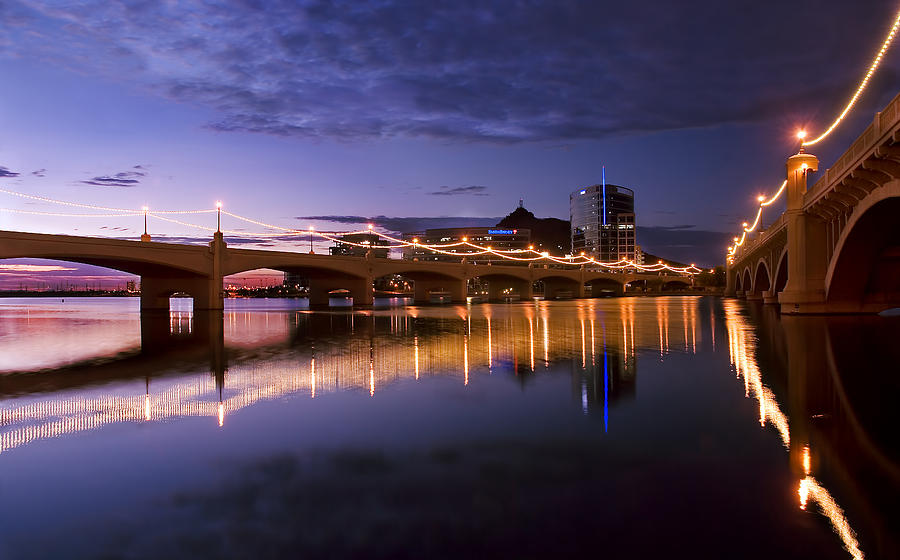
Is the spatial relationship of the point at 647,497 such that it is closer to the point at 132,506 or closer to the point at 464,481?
the point at 464,481

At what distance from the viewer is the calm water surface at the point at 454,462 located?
4.51 m

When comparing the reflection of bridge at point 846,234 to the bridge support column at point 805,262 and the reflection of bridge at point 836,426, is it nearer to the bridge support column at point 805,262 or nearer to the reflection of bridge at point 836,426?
the bridge support column at point 805,262

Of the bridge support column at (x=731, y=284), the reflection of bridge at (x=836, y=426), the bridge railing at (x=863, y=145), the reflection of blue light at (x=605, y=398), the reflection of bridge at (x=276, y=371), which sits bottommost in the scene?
the reflection of bridge at (x=836, y=426)

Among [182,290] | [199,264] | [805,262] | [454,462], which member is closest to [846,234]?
[805,262]

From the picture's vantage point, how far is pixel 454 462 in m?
Result: 6.48

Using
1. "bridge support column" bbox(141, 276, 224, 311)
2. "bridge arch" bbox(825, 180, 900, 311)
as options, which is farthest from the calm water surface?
"bridge support column" bbox(141, 276, 224, 311)

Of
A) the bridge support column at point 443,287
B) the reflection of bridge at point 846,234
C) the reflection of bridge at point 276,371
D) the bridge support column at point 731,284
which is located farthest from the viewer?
the bridge support column at point 731,284

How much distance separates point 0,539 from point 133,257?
141 feet

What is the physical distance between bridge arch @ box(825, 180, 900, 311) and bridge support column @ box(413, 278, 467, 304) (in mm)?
58897

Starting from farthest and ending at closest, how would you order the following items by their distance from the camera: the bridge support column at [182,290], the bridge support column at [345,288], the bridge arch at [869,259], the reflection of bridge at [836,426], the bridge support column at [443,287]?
1. the bridge support column at [443,287]
2. the bridge support column at [345,288]
3. the bridge support column at [182,290]
4. the bridge arch at [869,259]
5. the reflection of bridge at [836,426]

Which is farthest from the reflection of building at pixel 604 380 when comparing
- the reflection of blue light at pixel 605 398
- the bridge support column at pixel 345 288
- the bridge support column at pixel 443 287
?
the bridge support column at pixel 443 287

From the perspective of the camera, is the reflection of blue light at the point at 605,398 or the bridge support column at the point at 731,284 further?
the bridge support column at the point at 731,284

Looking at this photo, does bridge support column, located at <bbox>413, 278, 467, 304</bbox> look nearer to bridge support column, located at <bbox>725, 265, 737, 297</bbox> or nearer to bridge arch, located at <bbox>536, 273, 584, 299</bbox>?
bridge arch, located at <bbox>536, 273, 584, 299</bbox>

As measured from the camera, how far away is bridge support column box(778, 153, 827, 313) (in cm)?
3262
